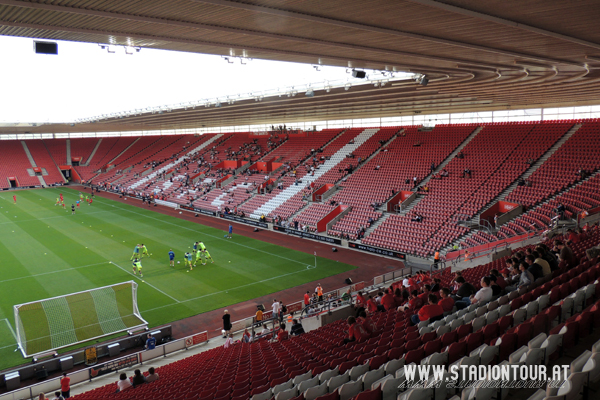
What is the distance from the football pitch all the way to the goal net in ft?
1.53

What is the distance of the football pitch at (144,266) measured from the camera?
20234 millimetres

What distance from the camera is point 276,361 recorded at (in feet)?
32.0

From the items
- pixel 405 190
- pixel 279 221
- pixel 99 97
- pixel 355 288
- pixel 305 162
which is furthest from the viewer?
pixel 305 162

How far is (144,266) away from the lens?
85.1ft

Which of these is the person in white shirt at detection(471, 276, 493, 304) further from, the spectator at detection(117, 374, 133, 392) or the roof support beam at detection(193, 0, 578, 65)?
the spectator at detection(117, 374, 133, 392)

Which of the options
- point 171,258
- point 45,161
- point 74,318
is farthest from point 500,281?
point 45,161

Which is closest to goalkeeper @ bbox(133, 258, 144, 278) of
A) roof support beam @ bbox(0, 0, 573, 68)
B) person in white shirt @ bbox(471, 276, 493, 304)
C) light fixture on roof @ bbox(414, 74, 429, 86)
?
roof support beam @ bbox(0, 0, 573, 68)

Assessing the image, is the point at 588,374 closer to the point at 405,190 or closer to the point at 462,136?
the point at 405,190

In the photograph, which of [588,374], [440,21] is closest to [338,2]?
[440,21]

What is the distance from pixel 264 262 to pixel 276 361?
17.1m

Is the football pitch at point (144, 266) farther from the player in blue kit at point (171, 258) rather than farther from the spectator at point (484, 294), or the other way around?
the spectator at point (484, 294)

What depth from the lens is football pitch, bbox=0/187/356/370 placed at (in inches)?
797

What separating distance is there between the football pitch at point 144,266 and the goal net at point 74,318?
0.47 m

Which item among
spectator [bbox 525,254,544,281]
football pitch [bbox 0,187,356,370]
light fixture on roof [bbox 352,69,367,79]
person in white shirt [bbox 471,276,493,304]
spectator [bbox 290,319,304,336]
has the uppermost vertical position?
light fixture on roof [bbox 352,69,367,79]
